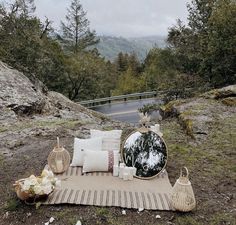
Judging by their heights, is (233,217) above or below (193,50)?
below

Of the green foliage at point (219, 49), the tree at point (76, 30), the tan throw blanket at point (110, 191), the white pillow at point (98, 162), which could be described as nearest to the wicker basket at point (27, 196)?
the tan throw blanket at point (110, 191)

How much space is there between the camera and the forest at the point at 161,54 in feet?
38.4

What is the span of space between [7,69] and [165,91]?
522 cm

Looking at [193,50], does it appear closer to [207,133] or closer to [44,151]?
[207,133]

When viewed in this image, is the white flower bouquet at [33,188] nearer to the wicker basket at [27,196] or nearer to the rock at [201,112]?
the wicker basket at [27,196]

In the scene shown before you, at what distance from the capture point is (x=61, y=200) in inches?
144

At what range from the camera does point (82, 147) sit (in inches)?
186

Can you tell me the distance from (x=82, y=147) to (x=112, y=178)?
697 mm

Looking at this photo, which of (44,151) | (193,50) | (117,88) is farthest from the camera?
(117,88)

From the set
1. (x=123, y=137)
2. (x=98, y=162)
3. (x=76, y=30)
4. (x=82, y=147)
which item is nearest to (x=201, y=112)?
(x=123, y=137)

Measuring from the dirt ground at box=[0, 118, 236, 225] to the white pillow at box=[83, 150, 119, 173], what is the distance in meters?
0.70

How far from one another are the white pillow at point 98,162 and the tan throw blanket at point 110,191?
7 centimetres

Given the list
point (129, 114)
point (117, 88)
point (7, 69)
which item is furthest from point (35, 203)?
point (117, 88)

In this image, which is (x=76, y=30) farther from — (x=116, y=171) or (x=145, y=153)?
(x=116, y=171)
